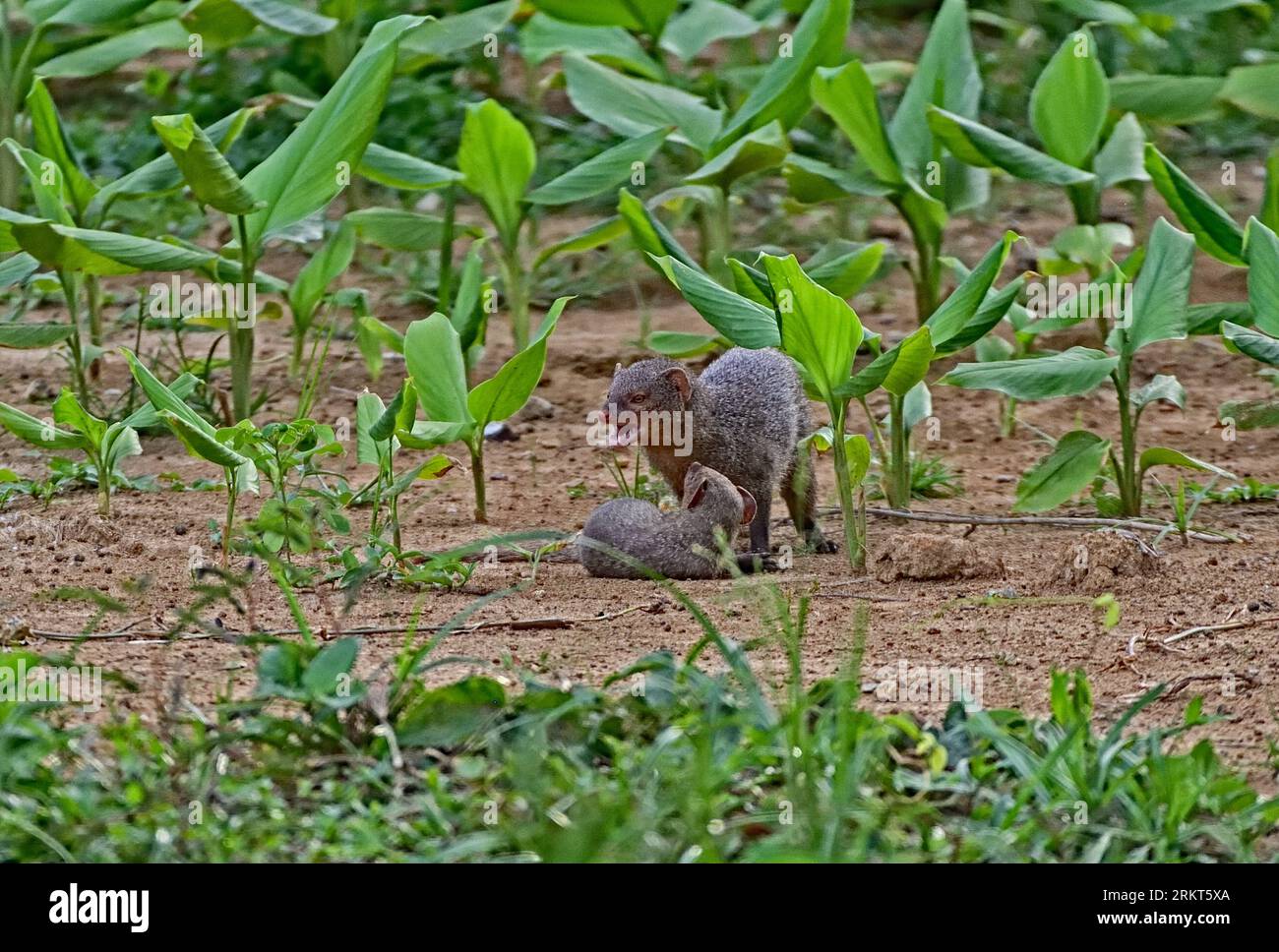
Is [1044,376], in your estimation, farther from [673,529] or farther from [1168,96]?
[1168,96]

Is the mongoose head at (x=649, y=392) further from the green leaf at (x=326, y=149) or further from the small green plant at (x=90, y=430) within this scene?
the small green plant at (x=90, y=430)

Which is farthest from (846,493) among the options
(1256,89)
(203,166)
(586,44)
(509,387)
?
(586,44)

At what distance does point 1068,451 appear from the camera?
5539 mm

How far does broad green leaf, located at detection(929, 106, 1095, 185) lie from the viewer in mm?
6207

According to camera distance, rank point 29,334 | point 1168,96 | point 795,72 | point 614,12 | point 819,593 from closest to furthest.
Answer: point 819,593
point 29,334
point 795,72
point 1168,96
point 614,12

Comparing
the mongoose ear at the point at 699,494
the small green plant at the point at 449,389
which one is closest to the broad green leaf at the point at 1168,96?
the mongoose ear at the point at 699,494

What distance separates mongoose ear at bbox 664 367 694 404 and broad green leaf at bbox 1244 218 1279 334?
176 centimetres

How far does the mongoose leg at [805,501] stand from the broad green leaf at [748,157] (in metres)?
1.47

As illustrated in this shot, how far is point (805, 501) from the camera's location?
224 inches

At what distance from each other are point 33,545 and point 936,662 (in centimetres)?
280

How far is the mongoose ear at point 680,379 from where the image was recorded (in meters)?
5.48

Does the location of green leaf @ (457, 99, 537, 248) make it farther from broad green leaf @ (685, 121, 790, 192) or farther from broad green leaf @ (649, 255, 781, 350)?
broad green leaf @ (649, 255, 781, 350)

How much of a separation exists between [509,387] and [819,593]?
1.23 metres

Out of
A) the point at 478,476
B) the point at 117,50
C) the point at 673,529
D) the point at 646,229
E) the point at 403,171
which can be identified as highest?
the point at 117,50
